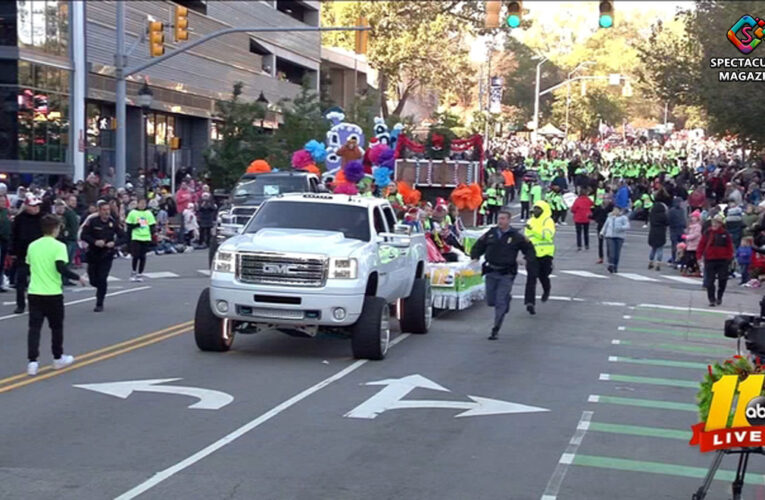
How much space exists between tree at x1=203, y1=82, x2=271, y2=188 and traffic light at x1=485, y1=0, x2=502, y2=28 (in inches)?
768

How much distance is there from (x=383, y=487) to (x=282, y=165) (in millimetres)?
32723

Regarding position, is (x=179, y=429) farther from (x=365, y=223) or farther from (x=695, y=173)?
(x=695, y=173)

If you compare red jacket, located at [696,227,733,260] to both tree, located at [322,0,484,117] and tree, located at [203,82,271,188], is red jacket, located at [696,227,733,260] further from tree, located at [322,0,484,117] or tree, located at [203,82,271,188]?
tree, located at [322,0,484,117]

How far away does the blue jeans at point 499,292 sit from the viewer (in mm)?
17141

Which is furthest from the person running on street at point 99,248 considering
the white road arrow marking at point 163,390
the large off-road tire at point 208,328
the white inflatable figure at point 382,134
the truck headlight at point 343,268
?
the white inflatable figure at point 382,134

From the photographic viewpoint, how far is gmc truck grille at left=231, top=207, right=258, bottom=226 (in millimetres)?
25469

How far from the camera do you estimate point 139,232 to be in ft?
75.2

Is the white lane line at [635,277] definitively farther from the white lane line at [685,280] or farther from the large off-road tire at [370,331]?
the large off-road tire at [370,331]

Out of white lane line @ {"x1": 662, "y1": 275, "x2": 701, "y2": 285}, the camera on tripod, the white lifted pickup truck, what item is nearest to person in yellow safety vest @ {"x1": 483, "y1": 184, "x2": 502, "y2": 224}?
white lane line @ {"x1": 662, "y1": 275, "x2": 701, "y2": 285}

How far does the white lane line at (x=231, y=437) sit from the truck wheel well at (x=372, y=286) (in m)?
1.01

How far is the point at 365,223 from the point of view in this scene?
15.6 metres

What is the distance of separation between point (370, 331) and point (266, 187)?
13.7 m

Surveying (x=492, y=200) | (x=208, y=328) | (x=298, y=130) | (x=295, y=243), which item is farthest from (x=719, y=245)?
(x=298, y=130)

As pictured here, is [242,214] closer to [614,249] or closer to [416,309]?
[614,249]
